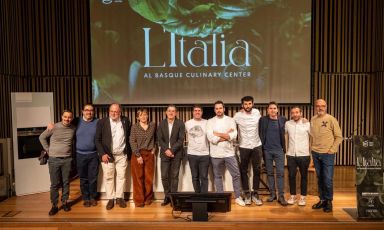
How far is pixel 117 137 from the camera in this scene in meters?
5.11

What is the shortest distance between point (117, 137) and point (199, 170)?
126 cm

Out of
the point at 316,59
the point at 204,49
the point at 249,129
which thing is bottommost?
the point at 249,129

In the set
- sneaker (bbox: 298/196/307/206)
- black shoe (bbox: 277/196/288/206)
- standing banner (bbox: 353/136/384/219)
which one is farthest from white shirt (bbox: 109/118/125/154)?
standing banner (bbox: 353/136/384/219)

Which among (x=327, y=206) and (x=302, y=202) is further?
(x=302, y=202)

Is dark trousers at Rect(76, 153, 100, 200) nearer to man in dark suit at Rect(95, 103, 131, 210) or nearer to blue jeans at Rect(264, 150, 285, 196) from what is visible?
man in dark suit at Rect(95, 103, 131, 210)

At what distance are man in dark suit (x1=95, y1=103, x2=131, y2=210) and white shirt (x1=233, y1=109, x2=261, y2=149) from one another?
163cm

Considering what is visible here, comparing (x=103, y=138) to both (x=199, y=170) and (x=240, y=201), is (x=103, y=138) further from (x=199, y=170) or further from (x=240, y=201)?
(x=240, y=201)

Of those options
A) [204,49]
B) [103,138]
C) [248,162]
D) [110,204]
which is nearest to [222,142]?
[248,162]

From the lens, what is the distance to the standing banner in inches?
175

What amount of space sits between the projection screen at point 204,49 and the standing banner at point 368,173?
2879 mm

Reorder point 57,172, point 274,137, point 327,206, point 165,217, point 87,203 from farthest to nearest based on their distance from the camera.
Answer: point 87,203 < point 274,137 < point 57,172 < point 327,206 < point 165,217

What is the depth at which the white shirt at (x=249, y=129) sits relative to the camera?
506 centimetres

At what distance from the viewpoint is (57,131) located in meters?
4.96

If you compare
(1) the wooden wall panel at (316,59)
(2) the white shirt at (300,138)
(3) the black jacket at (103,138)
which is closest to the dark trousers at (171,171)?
(3) the black jacket at (103,138)
